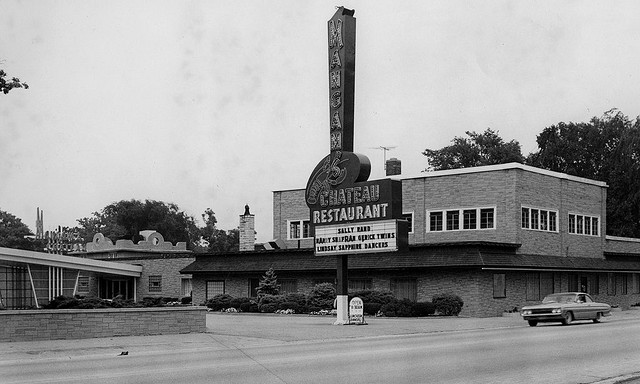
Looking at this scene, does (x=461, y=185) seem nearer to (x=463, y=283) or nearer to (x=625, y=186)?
(x=463, y=283)

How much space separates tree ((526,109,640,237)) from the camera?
7862 cm

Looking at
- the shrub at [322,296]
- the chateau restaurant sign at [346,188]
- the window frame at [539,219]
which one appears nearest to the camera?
the chateau restaurant sign at [346,188]

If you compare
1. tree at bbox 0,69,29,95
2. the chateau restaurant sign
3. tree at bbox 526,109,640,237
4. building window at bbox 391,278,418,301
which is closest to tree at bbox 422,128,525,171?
tree at bbox 526,109,640,237

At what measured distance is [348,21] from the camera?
36188mm

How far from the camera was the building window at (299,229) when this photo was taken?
60.0m

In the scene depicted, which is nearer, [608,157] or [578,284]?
[578,284]

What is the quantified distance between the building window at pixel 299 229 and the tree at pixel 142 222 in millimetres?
67091

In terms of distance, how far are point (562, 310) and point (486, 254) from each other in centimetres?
953

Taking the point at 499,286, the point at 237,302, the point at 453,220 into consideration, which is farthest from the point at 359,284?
the point at 499,286

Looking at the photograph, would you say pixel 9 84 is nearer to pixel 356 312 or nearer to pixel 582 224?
pixel 356 312

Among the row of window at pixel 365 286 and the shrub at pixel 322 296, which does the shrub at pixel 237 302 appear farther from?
the shrub at pixel 322 296

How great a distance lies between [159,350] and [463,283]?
2519 centimetres

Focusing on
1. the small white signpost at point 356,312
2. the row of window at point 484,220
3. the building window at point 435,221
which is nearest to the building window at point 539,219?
the row of window at point 484,220

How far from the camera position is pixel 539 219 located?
50.4m
